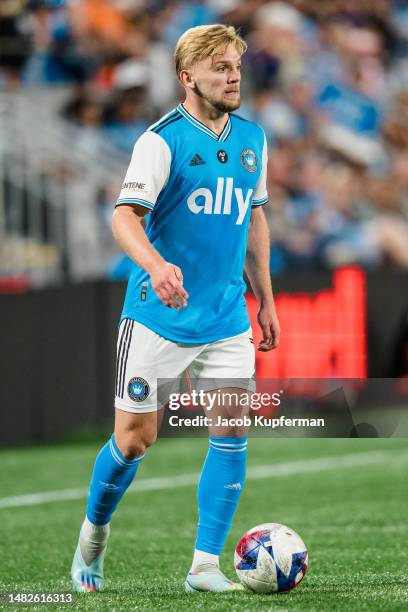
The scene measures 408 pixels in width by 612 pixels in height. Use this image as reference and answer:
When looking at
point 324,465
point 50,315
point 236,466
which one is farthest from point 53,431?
point 236,466

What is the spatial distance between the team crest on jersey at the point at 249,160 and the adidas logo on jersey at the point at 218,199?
107 millimetres

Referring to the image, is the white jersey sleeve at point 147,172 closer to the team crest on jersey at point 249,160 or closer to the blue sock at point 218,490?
the team crest on jersey at point 249,160

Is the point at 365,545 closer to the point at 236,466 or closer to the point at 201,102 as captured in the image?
the point at 236,466

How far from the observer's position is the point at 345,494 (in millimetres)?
8398

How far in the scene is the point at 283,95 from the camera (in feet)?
48.3

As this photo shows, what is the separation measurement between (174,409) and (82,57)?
9.98 meters

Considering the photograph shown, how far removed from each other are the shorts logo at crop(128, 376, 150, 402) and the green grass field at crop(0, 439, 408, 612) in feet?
2.49

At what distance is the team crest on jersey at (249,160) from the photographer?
15.6ft

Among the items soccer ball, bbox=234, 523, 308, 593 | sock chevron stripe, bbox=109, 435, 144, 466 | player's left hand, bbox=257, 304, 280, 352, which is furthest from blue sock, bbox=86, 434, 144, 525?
player's left hand, bbox=257, 304, 280, 352

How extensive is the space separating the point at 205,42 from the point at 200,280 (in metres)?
0.90

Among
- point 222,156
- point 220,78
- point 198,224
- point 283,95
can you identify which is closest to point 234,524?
point 198,224

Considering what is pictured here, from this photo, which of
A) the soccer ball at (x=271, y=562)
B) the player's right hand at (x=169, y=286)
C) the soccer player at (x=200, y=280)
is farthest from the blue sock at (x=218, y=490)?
the player's right hand at (x=169, y=286)

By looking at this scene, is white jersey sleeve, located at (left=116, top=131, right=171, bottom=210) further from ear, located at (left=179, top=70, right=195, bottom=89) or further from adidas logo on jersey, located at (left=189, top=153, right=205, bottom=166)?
ear, located at (left=179, top=70, right=195, bottom=89)

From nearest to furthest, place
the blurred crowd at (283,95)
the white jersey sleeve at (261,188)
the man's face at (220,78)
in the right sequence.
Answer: the man's face at (220,78) → the white jersey sleeve at (261,188) → the blurred crowd at (283,95)
